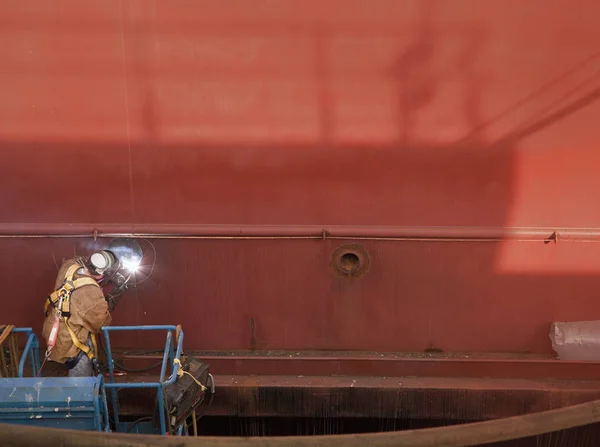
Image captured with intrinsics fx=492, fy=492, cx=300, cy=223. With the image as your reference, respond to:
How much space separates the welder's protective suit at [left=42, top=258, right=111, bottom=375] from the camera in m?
3.64

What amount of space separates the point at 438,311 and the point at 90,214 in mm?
3079

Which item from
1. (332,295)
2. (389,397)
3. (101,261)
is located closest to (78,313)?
(101,261)

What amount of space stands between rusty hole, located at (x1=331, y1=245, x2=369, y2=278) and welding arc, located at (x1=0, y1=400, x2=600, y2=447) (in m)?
2.17

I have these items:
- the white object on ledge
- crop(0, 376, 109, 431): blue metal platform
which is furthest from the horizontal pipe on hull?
crop(0, 376, 109, 431): blue metal platform

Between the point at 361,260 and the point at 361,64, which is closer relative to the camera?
the point at 361,64

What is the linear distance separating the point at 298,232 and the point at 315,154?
66 cm

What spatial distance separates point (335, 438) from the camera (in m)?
2.03

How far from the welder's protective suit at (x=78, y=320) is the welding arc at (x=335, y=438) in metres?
1.73

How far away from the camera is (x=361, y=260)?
4.13 m

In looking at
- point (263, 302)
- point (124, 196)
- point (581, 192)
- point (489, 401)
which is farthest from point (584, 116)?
point (124, 196)

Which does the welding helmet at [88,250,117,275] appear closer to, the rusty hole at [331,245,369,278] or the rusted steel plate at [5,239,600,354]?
the rusted steel plate at [5,239,600,354]

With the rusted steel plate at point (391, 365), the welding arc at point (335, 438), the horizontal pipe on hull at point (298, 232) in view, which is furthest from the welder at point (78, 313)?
the welding arc at point (335, 438)

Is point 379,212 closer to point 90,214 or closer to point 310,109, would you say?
point 310,109

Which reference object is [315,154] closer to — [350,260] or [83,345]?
[350,260]
